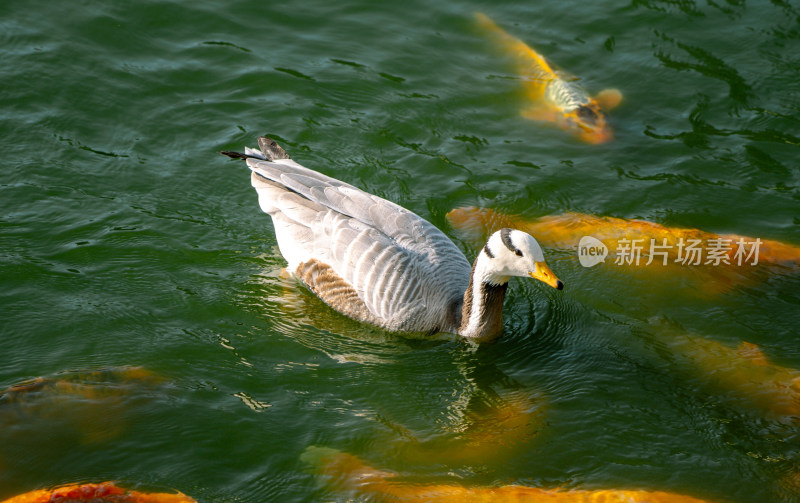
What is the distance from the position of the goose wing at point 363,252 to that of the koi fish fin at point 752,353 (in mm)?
2771

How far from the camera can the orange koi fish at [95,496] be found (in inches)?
232

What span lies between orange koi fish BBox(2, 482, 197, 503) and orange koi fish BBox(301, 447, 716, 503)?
113 cm

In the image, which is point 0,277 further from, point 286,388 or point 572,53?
point 572,53

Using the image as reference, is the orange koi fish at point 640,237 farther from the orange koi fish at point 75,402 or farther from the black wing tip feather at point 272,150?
the orange koi fish at point 75,402

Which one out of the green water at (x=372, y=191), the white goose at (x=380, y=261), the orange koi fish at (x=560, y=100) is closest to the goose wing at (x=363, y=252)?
the white goose at (x=380, y=261)

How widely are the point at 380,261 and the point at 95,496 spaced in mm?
3330

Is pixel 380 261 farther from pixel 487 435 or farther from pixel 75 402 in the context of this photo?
pixel 75 402

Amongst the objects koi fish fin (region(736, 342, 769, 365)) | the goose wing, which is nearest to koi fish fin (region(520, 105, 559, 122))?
the goose wing

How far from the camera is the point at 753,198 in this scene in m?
10.0

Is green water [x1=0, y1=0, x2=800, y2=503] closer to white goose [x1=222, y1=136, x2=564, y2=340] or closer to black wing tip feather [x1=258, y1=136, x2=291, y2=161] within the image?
white goose [x1=222, y1=136, x2=564, y2=340]

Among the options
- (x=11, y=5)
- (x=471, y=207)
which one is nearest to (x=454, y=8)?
(x=471, y=207)

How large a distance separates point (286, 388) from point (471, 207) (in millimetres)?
3564

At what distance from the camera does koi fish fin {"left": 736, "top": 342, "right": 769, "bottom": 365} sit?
25.6ft

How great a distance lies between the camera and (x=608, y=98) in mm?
11680
